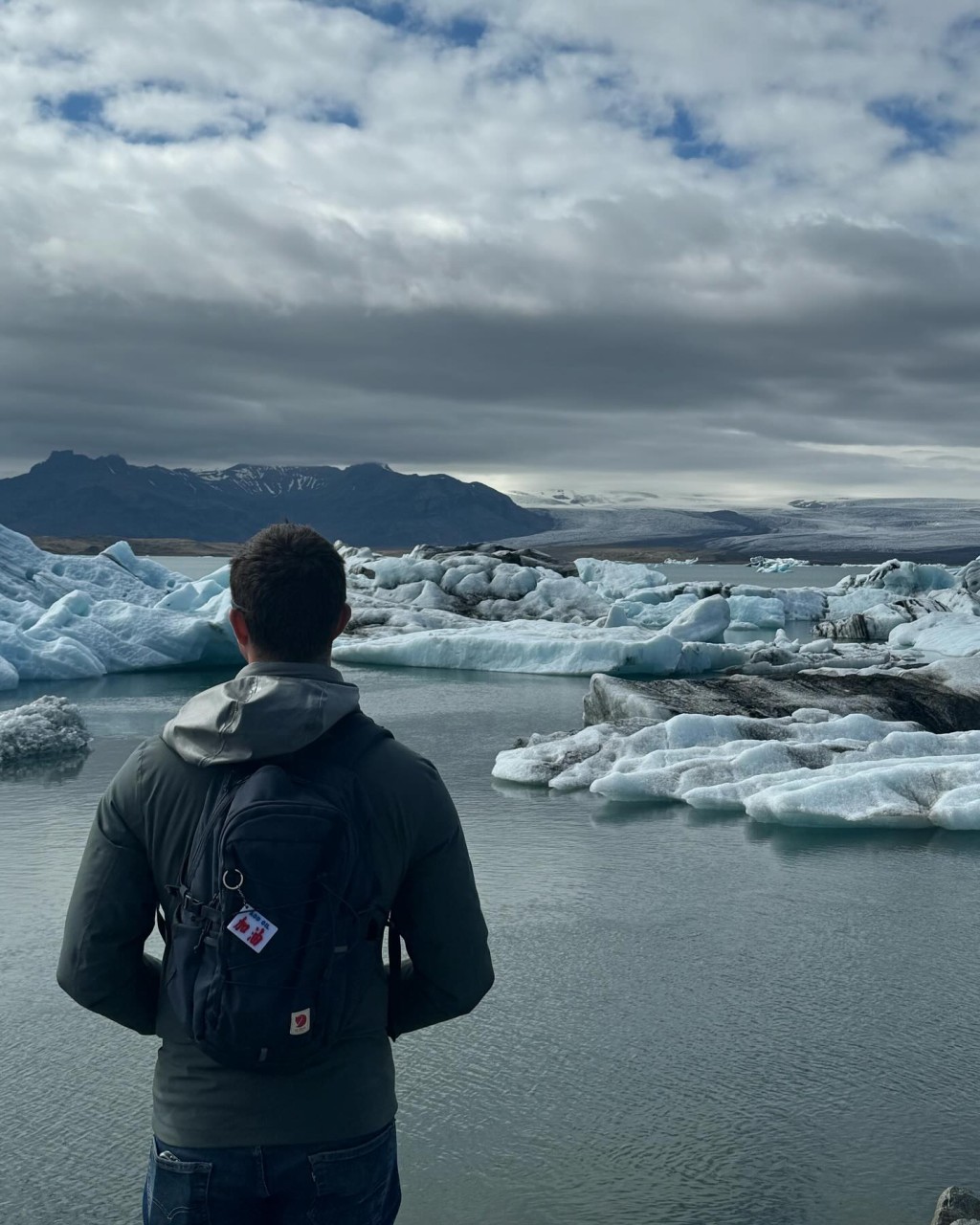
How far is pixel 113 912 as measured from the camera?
5.64ft

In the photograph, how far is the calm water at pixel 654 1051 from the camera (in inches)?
123

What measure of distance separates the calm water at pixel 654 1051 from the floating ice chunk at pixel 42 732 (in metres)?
3.00

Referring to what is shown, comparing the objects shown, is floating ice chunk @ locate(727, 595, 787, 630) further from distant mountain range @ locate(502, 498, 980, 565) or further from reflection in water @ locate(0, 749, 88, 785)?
distant mountain range @ locate(502, 498, 980, 565)

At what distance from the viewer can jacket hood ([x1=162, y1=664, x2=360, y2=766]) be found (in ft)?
5.29

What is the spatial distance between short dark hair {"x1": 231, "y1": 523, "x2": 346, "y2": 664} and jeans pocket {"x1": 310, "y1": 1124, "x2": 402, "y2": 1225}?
2.19 ft

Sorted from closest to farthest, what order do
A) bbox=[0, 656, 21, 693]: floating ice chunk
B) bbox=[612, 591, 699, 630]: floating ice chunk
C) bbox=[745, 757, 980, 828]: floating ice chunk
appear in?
bbox=[745, 757, 980, 828]: floating ice chunk, bbox=[0, 656, 21, 693]: floating ice chunk, bbox=[612, 591, 699, 630]: floating ice chunk

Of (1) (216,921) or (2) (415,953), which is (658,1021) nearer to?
(2) (415,953)

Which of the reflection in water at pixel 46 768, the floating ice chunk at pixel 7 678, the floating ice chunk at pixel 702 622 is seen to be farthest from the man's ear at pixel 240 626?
the floating ice chunk at pixel 702 622

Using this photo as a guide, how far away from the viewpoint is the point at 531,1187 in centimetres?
312

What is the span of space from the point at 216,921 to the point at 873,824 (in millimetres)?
6393

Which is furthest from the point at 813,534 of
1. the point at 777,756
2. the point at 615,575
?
the point at 777,756

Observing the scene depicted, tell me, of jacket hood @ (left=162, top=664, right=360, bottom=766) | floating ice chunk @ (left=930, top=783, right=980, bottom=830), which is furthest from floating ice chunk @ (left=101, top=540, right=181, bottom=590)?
jacket hood @ (left=162, top=664, right=360, bottom=766)

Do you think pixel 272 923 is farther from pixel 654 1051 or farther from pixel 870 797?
pixel 870 797

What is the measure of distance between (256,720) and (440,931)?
41 cm
